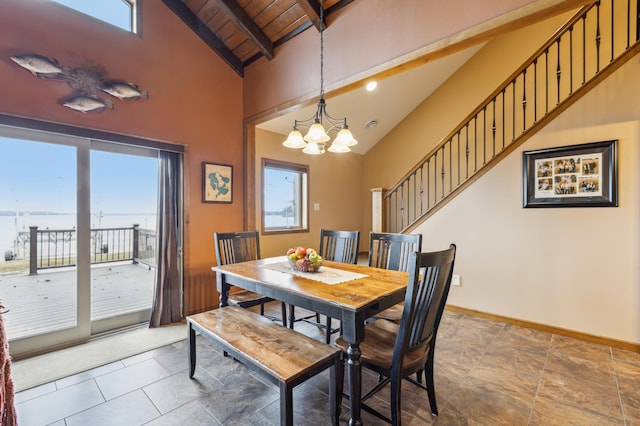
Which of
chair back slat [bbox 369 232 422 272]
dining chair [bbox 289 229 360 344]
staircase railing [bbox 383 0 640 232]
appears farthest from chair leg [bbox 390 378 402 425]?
staircase railing [bbox 383 0 640 232]

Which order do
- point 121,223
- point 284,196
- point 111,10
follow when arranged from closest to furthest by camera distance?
point 111,10 < point 121,223 < point 284,196

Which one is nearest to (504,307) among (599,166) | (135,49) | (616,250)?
(616,250)

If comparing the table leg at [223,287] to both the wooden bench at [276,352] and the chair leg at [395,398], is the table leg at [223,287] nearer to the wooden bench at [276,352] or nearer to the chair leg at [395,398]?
the wooden bench at [276,352]

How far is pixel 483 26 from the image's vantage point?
201 centimetres

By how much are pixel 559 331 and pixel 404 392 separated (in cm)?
202

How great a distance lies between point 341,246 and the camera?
3074 millimetres

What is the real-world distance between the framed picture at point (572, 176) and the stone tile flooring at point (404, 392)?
4.56 ft

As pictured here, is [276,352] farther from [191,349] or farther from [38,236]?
[38,236]

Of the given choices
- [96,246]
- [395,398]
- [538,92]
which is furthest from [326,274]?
[538,92]

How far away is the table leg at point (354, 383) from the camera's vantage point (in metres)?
1.57

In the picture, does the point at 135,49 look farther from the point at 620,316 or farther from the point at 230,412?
the point at 620,316

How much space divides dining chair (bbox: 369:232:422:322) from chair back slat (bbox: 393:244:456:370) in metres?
0.68

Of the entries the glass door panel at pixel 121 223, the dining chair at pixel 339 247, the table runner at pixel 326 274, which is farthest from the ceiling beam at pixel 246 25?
the table runner at pixel 326 274

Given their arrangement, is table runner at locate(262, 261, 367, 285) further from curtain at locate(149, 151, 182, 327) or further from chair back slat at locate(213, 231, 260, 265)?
curtain at locate(149, 151, 182, 327)
